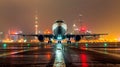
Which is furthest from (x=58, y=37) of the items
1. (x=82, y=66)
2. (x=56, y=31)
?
(x=82, y=66)

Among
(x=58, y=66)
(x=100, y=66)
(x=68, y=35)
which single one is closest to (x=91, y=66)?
(x=100, y=66)

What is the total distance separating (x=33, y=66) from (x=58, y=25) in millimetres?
66255

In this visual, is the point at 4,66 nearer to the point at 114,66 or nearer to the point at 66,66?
the point at 66,66

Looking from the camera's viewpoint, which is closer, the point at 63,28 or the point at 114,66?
the point at 114,66

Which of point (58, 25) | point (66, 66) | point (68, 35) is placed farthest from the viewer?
point (68, 35)

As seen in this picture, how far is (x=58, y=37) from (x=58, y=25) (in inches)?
220

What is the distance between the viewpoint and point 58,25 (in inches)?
3504

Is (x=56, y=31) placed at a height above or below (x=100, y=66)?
above

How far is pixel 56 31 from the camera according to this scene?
89688 millimetres

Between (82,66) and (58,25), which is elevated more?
(58,25)

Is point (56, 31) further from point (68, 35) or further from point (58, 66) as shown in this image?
point (58, 66)

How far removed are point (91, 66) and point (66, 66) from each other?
6.50 ft

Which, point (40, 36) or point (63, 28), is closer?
point (63, 28)

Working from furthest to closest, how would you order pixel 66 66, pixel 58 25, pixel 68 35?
pixel 68 35, pixel 58 25, pixel 66 66
